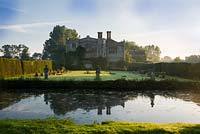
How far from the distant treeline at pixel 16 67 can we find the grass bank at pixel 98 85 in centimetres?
824

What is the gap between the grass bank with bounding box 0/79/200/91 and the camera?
26.0 meters

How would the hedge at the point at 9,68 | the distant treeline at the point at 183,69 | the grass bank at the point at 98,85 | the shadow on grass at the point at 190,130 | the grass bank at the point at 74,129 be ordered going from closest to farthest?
1. the grass bank at the point at 74,129
2. the shadow on grass at the point at 190,130
3. the grass bank at the point at 98,85
4. the hedge at the point at 9,68
5. the distant treeline at the point at 183,69

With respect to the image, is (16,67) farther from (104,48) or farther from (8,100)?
(104,48)

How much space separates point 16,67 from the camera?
131ft

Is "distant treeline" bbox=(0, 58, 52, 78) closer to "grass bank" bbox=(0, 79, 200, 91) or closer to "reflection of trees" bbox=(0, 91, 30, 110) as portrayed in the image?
"grass bank" bbox=(0, 79, 200, 91)

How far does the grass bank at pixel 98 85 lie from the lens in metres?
26.0

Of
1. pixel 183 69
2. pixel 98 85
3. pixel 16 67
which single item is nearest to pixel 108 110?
pixel 98 85

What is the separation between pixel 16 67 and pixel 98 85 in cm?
1689

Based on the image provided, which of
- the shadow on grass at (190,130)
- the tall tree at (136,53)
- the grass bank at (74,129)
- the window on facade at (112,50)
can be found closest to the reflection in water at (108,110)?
the grass bank at (74,129)

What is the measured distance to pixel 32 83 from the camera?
2666 centimetres

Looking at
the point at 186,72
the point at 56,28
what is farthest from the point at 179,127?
the point at 56,28

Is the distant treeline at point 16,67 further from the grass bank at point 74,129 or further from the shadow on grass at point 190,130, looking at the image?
the shadow on grass at point 190,130

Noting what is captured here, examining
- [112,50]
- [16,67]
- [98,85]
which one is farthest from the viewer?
[112,50]

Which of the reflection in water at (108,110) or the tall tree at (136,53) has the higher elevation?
the tall tree at (136,53)
